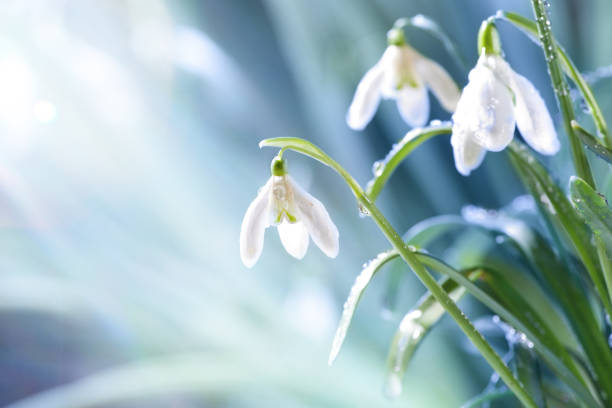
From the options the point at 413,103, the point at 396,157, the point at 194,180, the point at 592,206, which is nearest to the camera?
the point at 592,206

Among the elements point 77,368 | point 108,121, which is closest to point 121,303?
point 77,368

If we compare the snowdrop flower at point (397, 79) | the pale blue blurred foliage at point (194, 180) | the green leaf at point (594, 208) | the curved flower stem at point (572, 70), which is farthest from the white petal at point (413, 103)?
the pale blue blurred foliage at point (194, 180)

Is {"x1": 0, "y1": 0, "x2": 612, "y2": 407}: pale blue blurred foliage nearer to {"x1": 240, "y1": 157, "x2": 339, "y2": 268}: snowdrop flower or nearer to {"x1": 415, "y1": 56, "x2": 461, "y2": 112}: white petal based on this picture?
{"x1": 415, "y1": 56, "x2": 461, "y2": 112}: white petal

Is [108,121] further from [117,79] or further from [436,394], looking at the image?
[436,394]

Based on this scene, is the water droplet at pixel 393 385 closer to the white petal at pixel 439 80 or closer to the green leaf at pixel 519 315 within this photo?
the green leaf at pixel 519 315

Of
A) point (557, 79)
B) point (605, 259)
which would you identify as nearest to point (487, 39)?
point (557, 79)

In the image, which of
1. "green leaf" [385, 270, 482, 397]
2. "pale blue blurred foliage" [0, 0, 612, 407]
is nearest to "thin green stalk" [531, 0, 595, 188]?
"green leaf" [385, 270, 482, 397]

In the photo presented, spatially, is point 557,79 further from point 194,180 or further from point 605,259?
point 194,180
